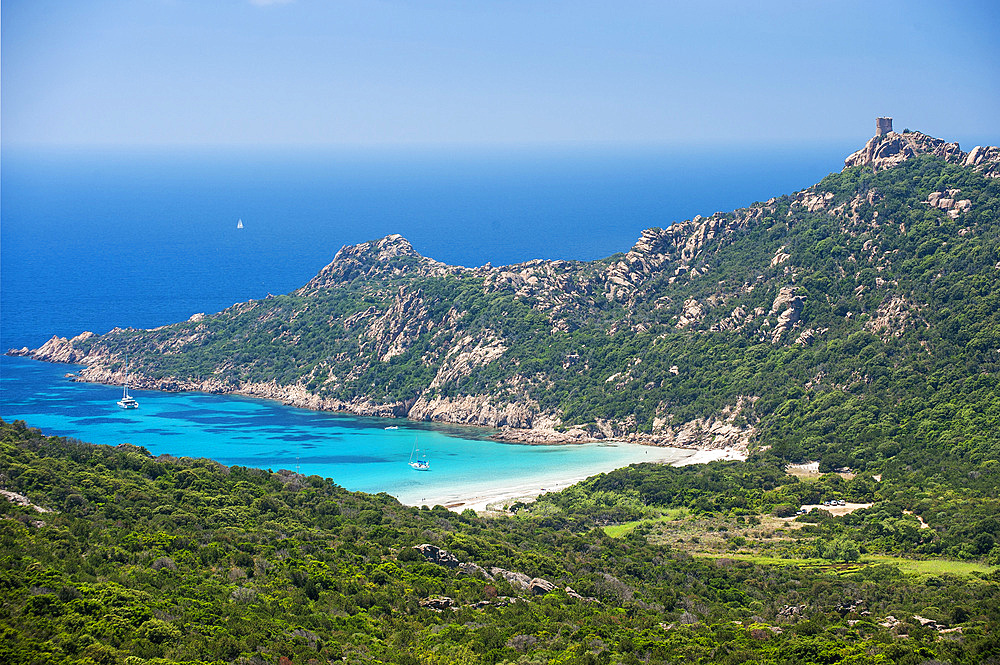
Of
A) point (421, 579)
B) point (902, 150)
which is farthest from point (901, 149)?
point (421, 579)

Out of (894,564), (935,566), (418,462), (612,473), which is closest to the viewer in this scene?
(935,566)

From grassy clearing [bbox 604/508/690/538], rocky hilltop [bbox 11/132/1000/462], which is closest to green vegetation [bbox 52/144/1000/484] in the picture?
rocky hilltop [bbox 11/132/1000/462]

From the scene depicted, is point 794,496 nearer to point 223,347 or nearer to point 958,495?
point 958,495

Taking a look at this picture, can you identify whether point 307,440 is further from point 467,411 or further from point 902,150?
point 902,150

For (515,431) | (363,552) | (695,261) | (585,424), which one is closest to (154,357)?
(515,431)

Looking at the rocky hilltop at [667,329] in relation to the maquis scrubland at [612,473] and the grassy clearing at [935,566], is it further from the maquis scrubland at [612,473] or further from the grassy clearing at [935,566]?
the grassy clearing at [935,566]

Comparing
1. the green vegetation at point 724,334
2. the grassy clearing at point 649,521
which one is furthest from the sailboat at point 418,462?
the grassy clearing at point 649,521
